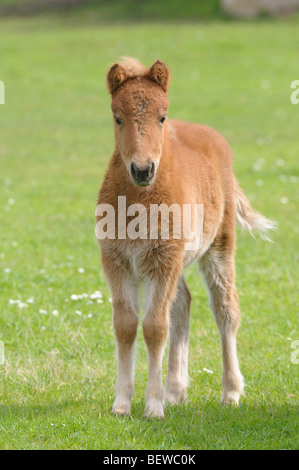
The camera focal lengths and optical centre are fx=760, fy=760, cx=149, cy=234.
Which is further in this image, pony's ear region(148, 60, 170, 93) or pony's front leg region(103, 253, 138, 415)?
pony's front leg region(103, 253, 138, 415)

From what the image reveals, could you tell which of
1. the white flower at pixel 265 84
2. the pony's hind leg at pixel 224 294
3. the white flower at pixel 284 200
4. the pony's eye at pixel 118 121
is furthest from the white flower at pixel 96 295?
the white flower at pixel 265 84

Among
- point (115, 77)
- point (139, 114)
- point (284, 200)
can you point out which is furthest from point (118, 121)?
point (284, 200)

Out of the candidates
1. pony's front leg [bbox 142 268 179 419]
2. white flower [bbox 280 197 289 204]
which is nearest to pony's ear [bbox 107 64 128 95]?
pony's front leg [bbox 142 268 179 419]

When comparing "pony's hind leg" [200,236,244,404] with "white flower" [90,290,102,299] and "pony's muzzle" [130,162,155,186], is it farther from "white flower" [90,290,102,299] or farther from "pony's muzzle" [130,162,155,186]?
"white flower" [90,290,102,299]

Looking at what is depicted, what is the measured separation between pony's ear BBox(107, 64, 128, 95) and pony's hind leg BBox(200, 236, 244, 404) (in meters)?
1.55

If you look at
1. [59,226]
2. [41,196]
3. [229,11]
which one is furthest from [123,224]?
[229,11]

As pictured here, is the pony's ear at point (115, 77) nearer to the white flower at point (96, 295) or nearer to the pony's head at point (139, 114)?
the pony's head at point (139, 114)

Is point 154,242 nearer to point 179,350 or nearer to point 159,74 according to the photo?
point 159,74

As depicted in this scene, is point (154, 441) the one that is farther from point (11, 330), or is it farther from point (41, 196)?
point (41, 196)

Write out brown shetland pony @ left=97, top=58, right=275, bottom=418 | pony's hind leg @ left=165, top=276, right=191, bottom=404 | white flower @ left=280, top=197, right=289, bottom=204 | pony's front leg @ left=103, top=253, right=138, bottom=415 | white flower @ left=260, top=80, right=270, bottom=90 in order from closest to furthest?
brown shetland pony @ left=97, top=58, right=275, bottom=418 < pony's front leg @ left=103, top=253, right=138, bottom=415 < pony's hind leg @ left=165, top=276, right=191, bottom=404 < white flower @ left=280, top=197, right=289, bottom=204 < white flower @ left=260, top=80, right=270, bottom=90

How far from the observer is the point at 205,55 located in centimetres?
2480

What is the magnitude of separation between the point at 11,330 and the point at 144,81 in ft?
9.64

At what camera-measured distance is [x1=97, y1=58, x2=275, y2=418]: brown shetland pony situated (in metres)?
4.53

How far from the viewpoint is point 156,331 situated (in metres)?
4.72
